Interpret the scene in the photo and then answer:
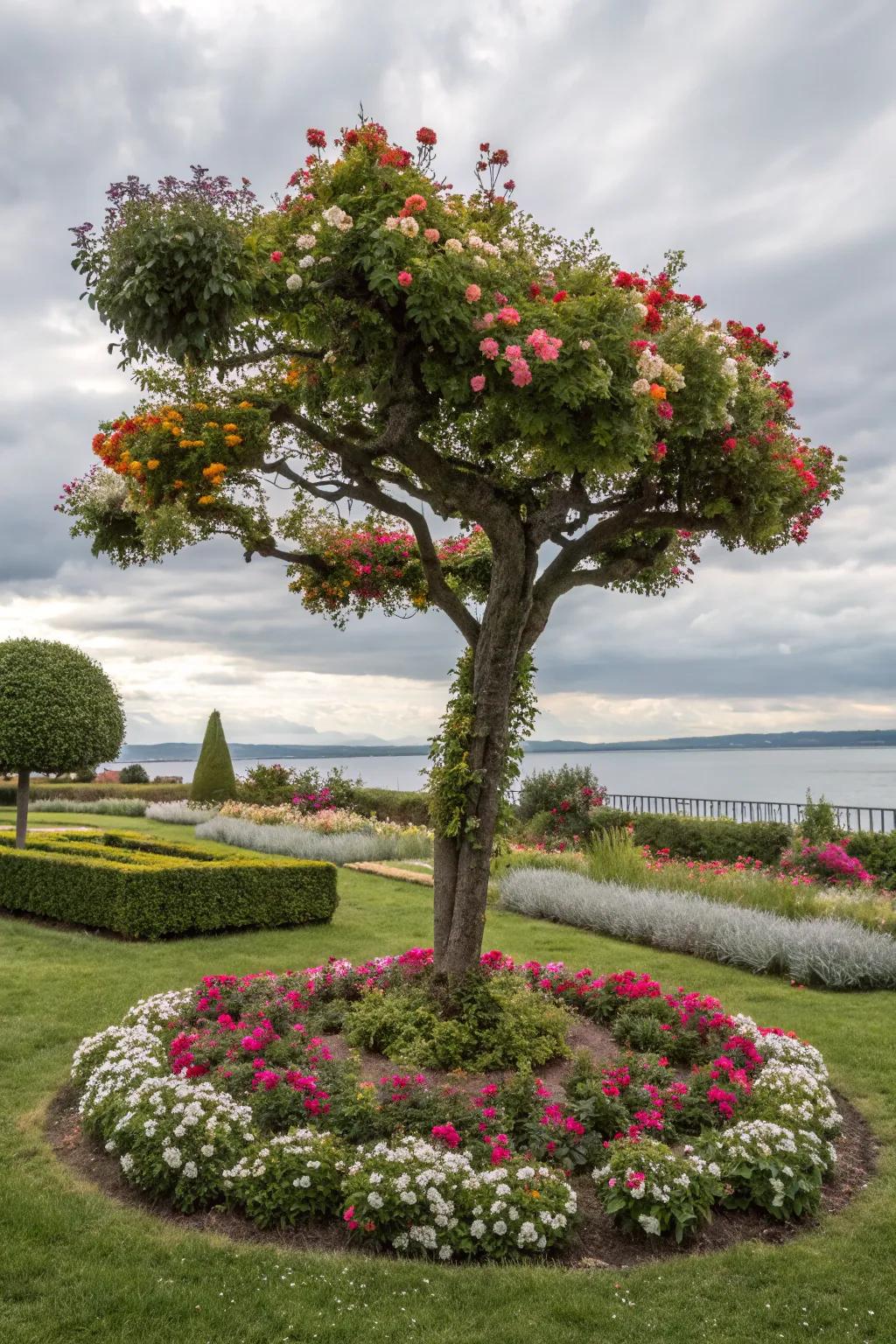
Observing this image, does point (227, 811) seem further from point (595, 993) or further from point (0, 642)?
point (595, 993)

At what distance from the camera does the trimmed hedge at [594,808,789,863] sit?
591 inches

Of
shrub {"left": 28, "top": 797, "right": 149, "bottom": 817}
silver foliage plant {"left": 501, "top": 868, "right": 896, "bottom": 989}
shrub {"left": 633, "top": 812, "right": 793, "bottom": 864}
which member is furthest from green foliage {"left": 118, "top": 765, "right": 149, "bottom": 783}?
silver foliage plant {"left": 501, "top": 868, "right": 896, "bottom": 989}

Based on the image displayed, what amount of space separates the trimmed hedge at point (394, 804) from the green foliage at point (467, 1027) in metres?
14.2

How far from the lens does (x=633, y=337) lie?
5.44m

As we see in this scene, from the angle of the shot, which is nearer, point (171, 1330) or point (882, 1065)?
point (171, 1330)

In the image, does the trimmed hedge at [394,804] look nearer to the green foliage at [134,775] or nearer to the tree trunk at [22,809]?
the tree trunk at [22,809]

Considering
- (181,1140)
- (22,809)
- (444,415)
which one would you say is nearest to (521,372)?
(444,415)

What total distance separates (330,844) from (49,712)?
5.92 meters

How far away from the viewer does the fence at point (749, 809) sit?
15094 mm

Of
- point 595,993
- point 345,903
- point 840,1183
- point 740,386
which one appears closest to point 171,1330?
point 840,1183

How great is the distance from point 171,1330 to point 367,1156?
3.99 feet

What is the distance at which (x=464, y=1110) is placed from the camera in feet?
16.5

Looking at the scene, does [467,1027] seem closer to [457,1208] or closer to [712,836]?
[457,1208]

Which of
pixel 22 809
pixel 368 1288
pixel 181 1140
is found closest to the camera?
pixel 368 1288
